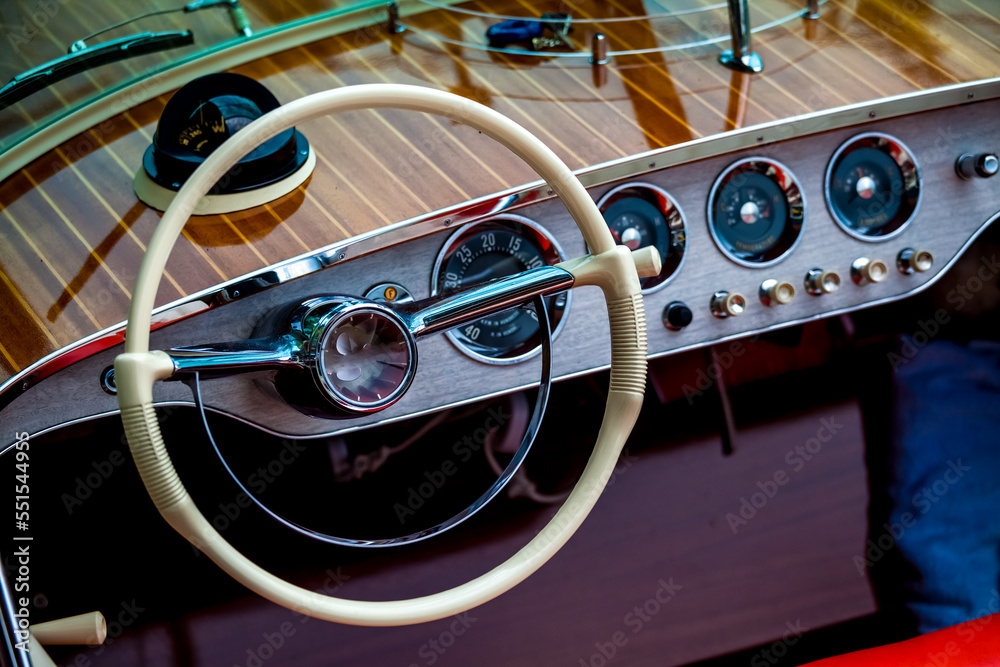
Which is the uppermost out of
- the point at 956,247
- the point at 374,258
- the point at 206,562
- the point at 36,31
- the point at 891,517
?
the point at 36,31

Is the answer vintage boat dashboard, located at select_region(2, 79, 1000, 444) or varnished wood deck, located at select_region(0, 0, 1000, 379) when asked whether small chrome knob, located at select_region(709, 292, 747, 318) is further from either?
varnished wood deck, located at select_region(0, 0, 1000, 379)

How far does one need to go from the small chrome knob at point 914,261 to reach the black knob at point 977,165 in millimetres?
149

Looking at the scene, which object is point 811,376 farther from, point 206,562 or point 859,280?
point 206,562

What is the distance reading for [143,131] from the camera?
1.16 metres

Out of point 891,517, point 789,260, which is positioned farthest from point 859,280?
point 891,517

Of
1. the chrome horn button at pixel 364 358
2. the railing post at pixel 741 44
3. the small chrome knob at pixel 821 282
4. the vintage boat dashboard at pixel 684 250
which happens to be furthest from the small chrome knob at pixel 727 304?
the chrome horn button at pixel 364 358

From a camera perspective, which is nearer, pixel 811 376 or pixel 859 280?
pixel 859 280

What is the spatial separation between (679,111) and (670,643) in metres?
0.95

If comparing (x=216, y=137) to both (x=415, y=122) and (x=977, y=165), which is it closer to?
(x=415, y=122)

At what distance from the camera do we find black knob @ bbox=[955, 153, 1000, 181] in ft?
4.42

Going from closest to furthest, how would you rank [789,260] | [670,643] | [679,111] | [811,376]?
[679,111] < [789,260] < [670,643] < [811,376]

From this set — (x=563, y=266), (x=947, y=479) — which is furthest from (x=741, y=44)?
(x=947, y=479)

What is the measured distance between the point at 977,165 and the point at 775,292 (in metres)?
0.42

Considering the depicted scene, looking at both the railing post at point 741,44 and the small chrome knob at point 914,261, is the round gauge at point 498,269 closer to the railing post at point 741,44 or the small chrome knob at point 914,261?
the railing post at point 741,44
